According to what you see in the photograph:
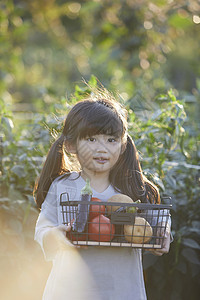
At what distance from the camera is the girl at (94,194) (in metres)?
1.76

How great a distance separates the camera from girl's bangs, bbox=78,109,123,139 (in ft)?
6.00

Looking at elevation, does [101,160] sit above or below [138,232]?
above

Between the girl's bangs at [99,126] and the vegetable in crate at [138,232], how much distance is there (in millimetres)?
374

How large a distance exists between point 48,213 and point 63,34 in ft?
28.4

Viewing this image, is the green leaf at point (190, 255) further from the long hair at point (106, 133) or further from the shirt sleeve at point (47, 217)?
the shirt sleeve at point (47, 217)

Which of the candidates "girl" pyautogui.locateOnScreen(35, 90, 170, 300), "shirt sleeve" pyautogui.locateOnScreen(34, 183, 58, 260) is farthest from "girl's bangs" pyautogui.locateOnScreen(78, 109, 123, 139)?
"shirt sleeve" pyautogui.locateOnScreen(34, 183, 58, 260)

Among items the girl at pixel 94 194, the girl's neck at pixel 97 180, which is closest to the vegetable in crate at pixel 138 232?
the girl at pixel 94 194

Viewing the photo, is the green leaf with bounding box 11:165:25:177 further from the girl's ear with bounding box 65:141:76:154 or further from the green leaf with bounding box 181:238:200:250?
the green leaf with bounding box 181:238:200:250

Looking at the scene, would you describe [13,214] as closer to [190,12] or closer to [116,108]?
[116,108]

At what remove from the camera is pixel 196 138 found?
328 cm

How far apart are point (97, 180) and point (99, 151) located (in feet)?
0.53

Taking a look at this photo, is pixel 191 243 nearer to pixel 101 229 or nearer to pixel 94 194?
pixel 94 194

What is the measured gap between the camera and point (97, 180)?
1.92 metres

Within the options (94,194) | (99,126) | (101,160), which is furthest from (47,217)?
(99,126)
